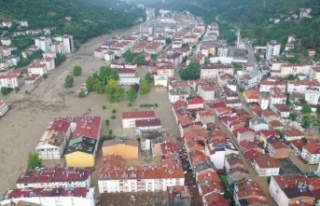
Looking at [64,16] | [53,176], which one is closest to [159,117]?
[53,176]

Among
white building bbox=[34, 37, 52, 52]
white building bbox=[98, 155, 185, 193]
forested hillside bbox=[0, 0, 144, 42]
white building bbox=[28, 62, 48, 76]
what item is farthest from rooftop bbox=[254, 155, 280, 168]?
forested hillside bbox=[0, 0, 144, 42]

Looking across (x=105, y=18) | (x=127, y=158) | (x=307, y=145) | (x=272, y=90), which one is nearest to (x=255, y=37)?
(x=272, y=90)

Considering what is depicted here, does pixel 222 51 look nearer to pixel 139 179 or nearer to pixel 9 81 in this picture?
pixel 9 81

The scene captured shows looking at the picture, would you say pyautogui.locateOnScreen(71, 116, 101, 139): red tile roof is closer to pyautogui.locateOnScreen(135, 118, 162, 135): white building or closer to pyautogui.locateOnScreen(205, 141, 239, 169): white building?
pyautogui.locateOnScreen(135, 118, 162, 135): white building

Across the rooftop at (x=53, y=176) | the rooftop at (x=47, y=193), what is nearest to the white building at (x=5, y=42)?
the rooftop at (x=53, y=176)

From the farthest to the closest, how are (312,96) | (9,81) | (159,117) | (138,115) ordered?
1. (9,81)
2. (312,96)
3. (159,117)
4. (138,115)
